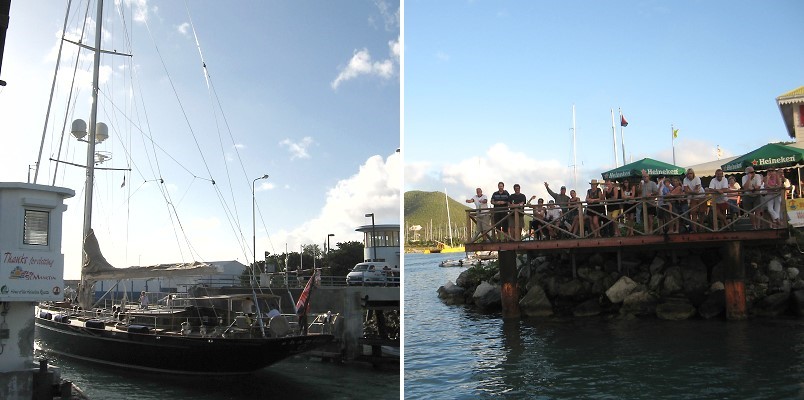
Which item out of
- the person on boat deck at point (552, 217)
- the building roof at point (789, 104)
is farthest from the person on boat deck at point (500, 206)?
the building roof at point (789, 104)

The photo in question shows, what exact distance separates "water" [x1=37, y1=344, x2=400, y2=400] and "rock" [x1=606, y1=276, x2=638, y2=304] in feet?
19.3

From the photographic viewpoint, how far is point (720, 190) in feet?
50.2

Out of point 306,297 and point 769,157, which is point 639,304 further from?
point 306,297

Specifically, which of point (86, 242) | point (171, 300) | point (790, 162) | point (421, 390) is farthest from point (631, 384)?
point (86, 242)

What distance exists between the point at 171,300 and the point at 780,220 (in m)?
17.1

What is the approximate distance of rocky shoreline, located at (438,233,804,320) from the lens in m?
16.1

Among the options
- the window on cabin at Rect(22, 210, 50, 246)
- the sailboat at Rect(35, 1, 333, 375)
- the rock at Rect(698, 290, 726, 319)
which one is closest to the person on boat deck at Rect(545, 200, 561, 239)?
the rock at Rect(698, 290, 726, 319)

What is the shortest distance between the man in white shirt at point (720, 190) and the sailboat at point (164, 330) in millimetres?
9968

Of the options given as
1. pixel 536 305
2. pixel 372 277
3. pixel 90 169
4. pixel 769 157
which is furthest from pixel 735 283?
pixel 90 169

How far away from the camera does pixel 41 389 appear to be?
440 inches

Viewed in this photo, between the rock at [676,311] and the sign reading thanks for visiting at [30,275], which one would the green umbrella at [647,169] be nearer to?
the rock at [676,311]

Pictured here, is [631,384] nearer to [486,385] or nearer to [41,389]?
[486,385]

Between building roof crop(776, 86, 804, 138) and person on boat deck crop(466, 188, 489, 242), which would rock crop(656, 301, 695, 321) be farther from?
building roof crop(776, 86, 804, 138)

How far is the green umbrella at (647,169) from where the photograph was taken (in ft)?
66.5
